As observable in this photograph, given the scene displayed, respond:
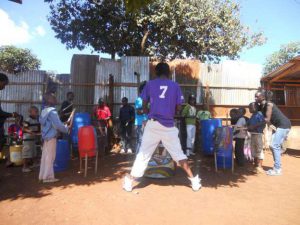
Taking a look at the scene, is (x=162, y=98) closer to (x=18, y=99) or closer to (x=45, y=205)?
(x=45, y=205)

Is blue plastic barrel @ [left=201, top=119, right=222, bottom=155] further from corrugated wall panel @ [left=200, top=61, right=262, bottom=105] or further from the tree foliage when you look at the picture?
the tree foliage

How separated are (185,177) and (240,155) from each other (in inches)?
79.3

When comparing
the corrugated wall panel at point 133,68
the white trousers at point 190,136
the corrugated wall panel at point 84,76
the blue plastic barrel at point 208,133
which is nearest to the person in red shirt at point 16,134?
the corrugated wall panel at point 84,76

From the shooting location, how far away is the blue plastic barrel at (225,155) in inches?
254

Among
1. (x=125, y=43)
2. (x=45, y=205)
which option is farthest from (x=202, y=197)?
(x=125, y=43)

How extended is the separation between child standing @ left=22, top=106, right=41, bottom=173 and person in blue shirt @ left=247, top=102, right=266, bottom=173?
485 centimetres

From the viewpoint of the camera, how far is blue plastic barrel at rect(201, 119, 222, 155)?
8555 millimetres

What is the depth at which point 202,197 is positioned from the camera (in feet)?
15.1

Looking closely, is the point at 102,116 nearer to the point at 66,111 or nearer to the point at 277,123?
the point at 66,111

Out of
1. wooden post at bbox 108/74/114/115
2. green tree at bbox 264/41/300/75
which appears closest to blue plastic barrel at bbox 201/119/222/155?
wooden post at bbox 108/74/114/115

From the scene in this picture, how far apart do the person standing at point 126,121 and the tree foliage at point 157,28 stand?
17.9 ft

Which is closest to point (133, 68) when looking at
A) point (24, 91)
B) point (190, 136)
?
point (190, 136)

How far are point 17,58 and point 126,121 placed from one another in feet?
101

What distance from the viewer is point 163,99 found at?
4.76 metres
